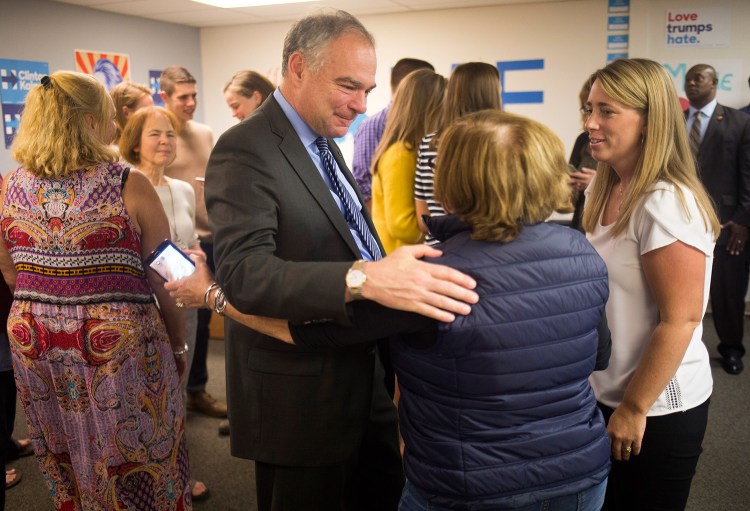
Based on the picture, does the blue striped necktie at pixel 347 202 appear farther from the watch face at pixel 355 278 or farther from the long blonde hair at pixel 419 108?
the long blonde hair at pixel 419 108

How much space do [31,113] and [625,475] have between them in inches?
75.8

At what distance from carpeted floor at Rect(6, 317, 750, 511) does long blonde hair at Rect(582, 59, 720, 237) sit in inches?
69.0

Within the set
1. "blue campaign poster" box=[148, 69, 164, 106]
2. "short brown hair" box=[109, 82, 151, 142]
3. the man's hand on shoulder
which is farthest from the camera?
"blue campaign poster" box=[148, 69, 164, 106]

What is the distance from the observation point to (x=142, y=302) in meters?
1.96

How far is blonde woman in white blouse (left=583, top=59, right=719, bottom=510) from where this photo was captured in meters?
1.43

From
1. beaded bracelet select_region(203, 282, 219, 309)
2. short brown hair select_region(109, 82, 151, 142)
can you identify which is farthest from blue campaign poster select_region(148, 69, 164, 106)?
beaded bracelet select_region(203, 282, 219, 309)

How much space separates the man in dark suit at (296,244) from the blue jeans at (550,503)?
0.31 metres

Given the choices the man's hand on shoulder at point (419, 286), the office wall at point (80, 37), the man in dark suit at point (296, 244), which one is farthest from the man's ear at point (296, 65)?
the office wall at point (80, 37)

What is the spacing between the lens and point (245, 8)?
252 inches

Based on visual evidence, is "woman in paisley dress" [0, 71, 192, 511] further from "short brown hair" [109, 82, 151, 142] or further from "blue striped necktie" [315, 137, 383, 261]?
"short brown hair" [109, 82, 151, 142]

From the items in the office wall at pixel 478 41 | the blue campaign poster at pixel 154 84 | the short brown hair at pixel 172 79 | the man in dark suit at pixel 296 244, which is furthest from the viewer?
the blue campaign poster at pixel 154 84

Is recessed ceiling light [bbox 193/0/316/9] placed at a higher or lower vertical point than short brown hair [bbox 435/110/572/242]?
higher

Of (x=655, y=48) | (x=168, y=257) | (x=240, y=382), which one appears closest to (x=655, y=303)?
(x=240, y=382)

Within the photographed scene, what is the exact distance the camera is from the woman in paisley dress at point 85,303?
1810 millimetres
